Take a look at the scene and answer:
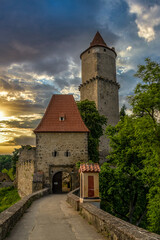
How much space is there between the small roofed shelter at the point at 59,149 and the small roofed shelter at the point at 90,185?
38.7ft

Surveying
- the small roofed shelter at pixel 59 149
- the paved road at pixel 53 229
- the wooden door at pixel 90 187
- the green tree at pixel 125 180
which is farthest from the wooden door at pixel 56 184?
the paved road at pixel 53 229

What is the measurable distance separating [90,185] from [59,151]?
12588 millimetres

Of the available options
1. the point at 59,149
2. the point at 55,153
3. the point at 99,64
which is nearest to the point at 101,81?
the point at 99,64

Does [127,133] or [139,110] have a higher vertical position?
[139,110]

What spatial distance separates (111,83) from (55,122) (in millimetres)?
19501

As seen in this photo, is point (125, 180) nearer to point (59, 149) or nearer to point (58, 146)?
point (59, 149)

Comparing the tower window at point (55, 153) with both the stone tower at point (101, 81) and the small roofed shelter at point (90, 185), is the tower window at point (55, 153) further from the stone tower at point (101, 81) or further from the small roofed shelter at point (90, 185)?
the stone tower at point (101, 81)

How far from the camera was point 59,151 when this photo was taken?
2264cm

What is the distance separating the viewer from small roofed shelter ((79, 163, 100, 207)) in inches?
402

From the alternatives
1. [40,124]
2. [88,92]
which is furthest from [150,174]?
[88,92]

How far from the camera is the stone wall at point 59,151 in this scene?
2236 cm

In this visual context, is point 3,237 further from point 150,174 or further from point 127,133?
point 127,133

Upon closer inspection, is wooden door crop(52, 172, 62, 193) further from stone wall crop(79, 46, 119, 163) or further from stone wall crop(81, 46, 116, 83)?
stone wall crop(81, 46, 116, 83)

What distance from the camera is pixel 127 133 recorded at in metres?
19.7
